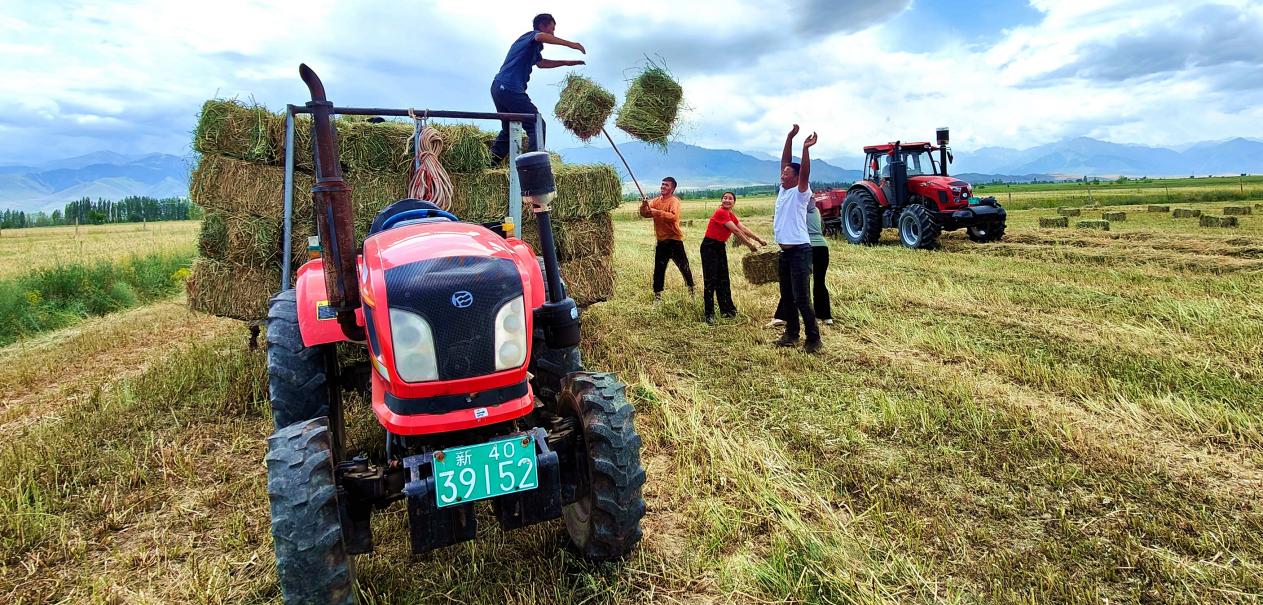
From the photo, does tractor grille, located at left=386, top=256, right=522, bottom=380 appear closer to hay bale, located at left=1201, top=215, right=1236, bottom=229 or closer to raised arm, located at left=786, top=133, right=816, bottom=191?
raised arm, located at left=786, top=133, right=816, bottom=191

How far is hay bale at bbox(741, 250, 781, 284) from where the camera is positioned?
8859 millimetres

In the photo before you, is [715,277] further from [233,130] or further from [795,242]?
[233,130]

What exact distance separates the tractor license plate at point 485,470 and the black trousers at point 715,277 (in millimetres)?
5365

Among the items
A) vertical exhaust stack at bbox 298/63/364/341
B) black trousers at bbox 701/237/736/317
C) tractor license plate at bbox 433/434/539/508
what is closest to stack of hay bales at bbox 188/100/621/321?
black trousers at bbox 701/237/736/317

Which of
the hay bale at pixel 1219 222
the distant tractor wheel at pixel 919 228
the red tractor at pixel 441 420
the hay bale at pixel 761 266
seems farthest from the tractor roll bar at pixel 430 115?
the hay bale at pixel 1219 222

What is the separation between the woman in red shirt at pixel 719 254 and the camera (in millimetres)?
7605

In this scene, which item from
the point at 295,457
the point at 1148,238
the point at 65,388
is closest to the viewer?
the point at 295,457

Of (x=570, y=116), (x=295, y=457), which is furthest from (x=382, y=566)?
(x=570, y=116)

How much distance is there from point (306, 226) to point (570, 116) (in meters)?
3.45

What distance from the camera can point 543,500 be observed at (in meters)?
2.49

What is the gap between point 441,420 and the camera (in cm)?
234

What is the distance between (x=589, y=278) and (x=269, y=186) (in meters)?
2.70

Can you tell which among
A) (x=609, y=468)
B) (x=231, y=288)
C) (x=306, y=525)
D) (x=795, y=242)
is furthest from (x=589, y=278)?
(x=306, y=525)

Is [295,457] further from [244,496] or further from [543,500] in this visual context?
[244,496]
